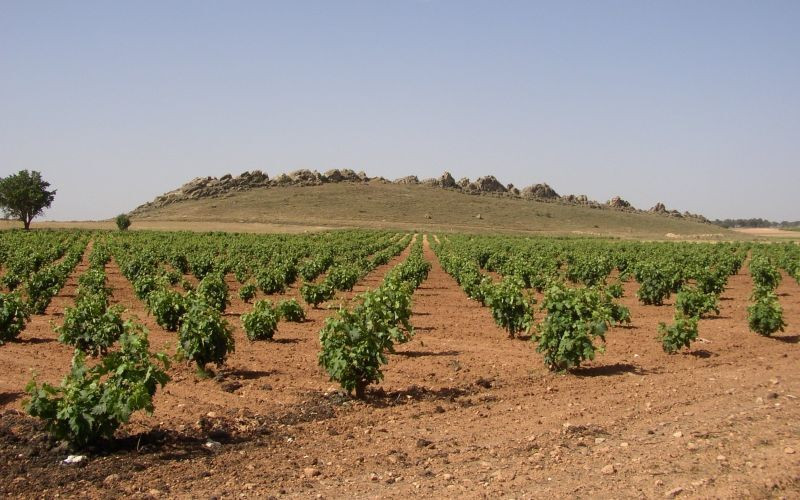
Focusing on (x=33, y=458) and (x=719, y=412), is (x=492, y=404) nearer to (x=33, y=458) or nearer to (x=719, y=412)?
(x=719, y=412)

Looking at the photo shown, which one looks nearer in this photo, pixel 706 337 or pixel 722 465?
pixel 722 465

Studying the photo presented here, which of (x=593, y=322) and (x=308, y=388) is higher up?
(x=593, y=322)

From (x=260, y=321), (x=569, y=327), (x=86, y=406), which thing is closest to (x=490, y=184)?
(x=260, y=321)

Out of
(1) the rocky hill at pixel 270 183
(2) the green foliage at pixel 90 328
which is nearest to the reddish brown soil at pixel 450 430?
(2) the green foliage at pixel 90 328

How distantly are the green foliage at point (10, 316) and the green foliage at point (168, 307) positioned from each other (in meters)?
2.57

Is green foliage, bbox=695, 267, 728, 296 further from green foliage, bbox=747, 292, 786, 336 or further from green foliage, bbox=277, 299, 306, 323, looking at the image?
green foliage, bbox=277, 299, 306, 323

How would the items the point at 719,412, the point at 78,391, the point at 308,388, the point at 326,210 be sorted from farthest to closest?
the point at 326,210 → the point at 308,388 → the point at 719,412 → the point at 78,391

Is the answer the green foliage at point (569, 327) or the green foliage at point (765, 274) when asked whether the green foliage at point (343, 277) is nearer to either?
the green foliage at point (569, 327)

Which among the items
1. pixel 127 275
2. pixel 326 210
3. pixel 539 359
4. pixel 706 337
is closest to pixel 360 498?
pixel 539 359

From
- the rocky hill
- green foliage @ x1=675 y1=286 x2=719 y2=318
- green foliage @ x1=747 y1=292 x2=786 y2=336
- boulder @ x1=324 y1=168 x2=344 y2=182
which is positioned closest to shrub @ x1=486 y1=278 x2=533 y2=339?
green foliage @ x1=675 y1=286 x2=719 y2=318

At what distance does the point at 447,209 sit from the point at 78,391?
127 metres

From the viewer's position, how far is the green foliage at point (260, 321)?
45.3 ft

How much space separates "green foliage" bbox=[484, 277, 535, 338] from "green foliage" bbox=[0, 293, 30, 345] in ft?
32.3

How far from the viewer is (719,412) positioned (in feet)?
28.1
